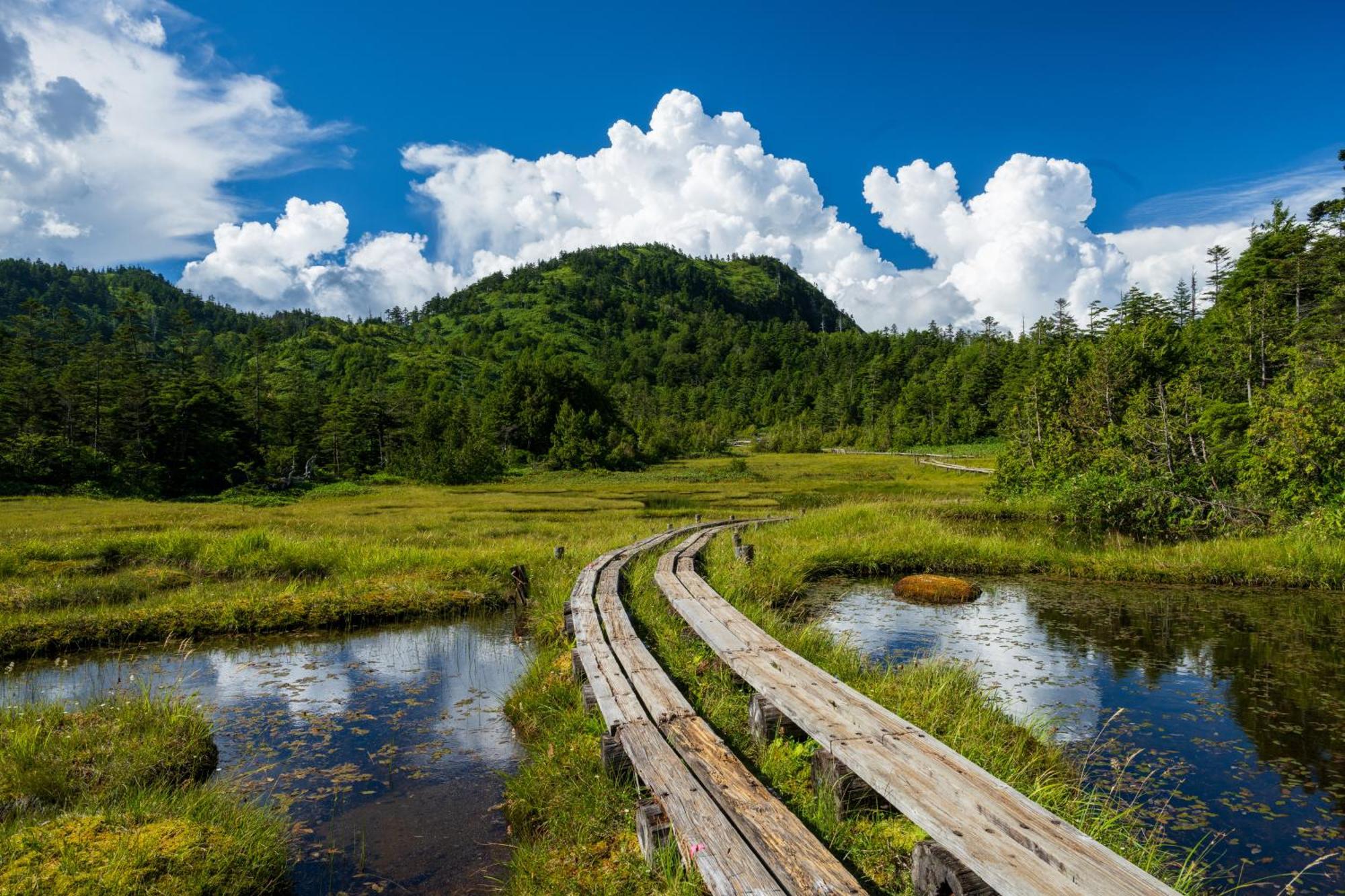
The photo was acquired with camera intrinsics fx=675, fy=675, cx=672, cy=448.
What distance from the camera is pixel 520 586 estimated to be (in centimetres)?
1941

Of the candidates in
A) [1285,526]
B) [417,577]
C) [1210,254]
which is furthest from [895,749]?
[1210,254]

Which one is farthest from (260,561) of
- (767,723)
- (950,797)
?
(950,797)

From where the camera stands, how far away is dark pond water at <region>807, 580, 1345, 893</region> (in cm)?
768

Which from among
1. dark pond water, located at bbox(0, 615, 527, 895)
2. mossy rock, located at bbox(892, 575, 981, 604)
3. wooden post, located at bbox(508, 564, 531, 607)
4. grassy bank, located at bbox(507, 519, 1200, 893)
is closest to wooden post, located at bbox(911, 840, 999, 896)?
grassy bank, located at bbox(507, 519, 1200, 893)

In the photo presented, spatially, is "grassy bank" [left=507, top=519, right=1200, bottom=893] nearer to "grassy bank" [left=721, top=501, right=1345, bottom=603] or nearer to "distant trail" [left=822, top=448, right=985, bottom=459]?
"grassy bank" [left=721, top=501, right=1345, bottom=603]

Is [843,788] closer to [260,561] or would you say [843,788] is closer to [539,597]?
[539,597]

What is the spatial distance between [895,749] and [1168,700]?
876cm

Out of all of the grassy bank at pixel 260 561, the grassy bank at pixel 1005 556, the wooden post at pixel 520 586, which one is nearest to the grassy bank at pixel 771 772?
the grassy bank at pixel 1005 556

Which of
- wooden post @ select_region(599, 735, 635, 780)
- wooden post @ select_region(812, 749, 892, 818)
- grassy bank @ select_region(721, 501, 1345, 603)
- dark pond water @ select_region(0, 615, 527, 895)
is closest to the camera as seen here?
wooden post @ select_region(812, 749, 892, 818)

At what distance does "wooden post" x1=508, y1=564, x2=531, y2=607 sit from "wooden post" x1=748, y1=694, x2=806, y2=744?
12416mm

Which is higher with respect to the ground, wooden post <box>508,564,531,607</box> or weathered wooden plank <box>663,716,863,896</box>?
weathered wooden plank <box>663,716,863,896</box>

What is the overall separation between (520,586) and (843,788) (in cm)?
1470

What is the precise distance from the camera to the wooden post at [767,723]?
24.2 ft

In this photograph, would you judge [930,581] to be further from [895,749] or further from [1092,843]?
[1092,843]
